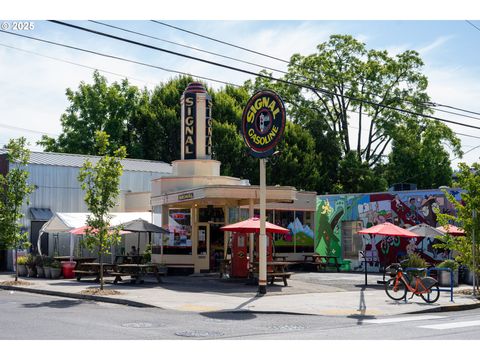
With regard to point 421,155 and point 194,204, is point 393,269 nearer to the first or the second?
point 194,204

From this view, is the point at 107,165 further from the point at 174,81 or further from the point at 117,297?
the point at 174,81

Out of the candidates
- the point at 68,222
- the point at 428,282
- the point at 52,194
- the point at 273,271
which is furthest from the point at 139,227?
the point at 428,282

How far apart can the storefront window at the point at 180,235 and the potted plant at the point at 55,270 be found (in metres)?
4.61

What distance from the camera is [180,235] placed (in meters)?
29.4

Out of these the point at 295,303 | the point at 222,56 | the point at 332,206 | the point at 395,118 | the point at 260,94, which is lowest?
the point at 295,303

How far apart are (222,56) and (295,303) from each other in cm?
894

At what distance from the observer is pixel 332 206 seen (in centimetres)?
3712

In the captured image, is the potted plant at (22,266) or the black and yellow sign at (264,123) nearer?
the black and yellow sign at (264,123)

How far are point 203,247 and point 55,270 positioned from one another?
6.52 m

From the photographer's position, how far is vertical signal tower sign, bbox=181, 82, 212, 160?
30.4 meters

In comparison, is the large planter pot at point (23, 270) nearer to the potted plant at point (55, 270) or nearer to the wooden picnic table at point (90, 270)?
the potted plant at point (55, 270)

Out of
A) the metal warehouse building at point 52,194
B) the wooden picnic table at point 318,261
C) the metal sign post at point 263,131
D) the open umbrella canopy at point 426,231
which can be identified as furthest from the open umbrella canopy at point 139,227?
the open umbrella canopy at point 426,231

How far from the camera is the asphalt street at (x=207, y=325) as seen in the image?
39.2ft

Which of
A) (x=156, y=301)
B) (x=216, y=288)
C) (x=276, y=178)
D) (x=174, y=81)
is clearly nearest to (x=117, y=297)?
(x=156, y=301)
